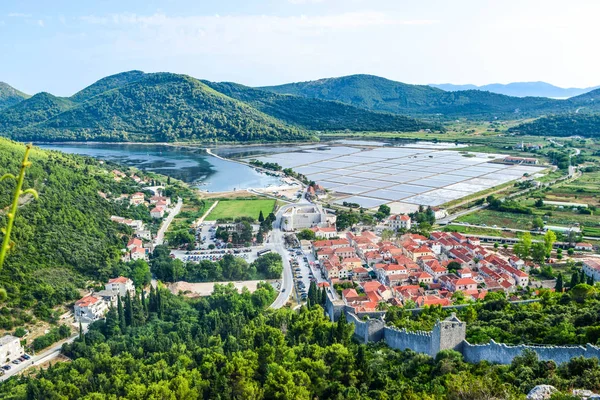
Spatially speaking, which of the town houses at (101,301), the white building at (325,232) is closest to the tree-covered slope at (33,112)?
the white building at (325,232)

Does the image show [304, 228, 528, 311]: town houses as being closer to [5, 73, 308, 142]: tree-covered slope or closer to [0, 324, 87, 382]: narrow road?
[0, 324, 87, 382]: narrow road

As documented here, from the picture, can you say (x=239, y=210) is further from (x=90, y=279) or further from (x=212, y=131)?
(x=212, y=131)

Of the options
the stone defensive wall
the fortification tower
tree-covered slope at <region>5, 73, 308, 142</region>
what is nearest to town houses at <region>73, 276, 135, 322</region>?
the stone defensive wall

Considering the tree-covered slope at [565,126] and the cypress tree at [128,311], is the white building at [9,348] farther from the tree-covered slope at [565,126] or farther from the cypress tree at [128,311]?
the tree-covered slope at [565,126]

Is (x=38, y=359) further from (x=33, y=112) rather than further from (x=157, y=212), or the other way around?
(x=33, y=112)

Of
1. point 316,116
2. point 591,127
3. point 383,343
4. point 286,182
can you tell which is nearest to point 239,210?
point 286,182

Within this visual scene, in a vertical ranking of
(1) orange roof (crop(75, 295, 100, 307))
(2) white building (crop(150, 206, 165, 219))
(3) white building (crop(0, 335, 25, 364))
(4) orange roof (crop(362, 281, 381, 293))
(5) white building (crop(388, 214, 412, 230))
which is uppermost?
(2) white building (crop(150, 206, 165, 219))
